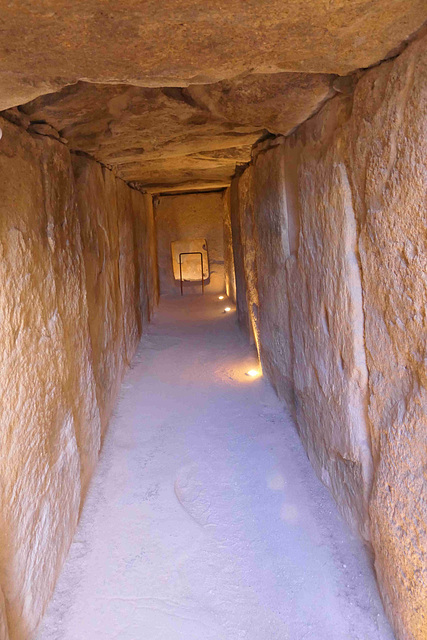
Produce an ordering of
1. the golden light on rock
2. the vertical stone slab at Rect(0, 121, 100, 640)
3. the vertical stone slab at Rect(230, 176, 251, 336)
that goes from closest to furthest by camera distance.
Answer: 1. the vertical stone slab at Rect(0, 121, 100, 640)
2. the golden light on rock
3. the vertical stone slab at Rect(230, 176, 251, 336)

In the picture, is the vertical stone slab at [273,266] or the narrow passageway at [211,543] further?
the vertical stone slab at [273,266]

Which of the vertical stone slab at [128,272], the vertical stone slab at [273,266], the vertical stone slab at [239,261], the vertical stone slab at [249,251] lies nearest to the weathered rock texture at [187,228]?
the vertical stone slab at [239,261]

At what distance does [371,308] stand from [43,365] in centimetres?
137

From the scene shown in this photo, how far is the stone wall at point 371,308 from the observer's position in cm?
140

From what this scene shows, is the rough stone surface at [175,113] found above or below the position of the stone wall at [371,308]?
above

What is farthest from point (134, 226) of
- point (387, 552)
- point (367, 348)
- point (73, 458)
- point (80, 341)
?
point (387, 552)

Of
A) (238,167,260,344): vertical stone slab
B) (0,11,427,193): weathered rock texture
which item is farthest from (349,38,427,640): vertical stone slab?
(238,167,260,344): vertical stone slab

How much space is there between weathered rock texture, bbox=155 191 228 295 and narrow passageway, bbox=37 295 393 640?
5.66 m

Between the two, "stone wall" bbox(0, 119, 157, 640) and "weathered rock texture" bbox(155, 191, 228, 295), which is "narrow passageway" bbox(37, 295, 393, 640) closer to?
"stone wall" bbox(0, 119, 157, 640)

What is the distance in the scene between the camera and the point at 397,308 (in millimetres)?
1524

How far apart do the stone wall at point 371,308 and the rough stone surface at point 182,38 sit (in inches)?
7.2

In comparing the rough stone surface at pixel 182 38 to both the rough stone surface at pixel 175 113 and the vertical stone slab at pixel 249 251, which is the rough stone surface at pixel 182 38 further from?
the vertical stone slab at pixel 249 251

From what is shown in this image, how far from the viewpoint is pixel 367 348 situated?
1799 millimetres

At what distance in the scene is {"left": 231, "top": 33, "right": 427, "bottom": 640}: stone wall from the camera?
4.58ft
